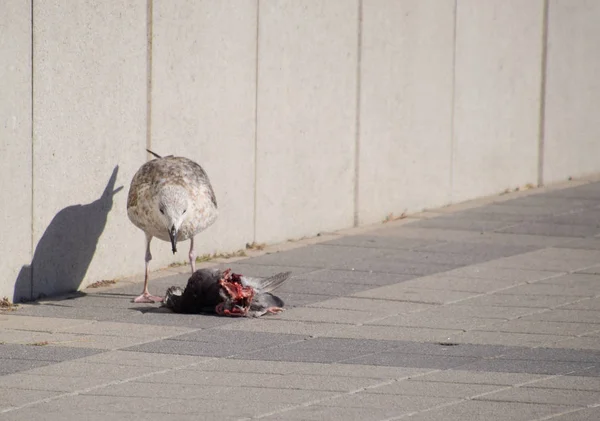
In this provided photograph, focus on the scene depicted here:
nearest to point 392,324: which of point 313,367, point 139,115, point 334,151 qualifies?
point 313,367

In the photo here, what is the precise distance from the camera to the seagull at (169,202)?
367 inches

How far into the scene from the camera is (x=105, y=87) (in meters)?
9.99

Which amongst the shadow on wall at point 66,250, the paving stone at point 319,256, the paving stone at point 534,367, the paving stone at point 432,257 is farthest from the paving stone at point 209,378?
the paving stone at point 432,257

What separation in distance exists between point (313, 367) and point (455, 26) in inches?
309

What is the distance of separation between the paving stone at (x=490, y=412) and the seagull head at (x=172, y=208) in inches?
137

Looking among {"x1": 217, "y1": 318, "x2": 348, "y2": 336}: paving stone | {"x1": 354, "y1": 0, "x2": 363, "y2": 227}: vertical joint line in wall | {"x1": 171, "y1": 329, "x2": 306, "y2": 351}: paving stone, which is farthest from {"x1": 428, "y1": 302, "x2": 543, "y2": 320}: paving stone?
{"x1": 354, "y1": 0, "x2": 363, "y2": 227}: vertical joint line in wall

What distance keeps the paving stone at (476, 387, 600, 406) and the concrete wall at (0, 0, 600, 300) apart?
166 inches

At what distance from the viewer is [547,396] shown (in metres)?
6.54

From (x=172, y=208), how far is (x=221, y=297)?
896 millimetres

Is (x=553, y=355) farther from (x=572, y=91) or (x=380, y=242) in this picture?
(x=572, y=91)

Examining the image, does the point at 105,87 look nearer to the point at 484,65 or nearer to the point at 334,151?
the point at 334,151

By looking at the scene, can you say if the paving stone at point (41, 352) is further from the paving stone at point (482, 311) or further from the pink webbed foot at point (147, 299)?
the paving stone at point (482, 311)

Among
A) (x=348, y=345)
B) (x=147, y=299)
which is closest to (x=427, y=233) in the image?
(x=147, y=299)

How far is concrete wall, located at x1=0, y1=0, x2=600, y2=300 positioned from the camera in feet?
31.2
